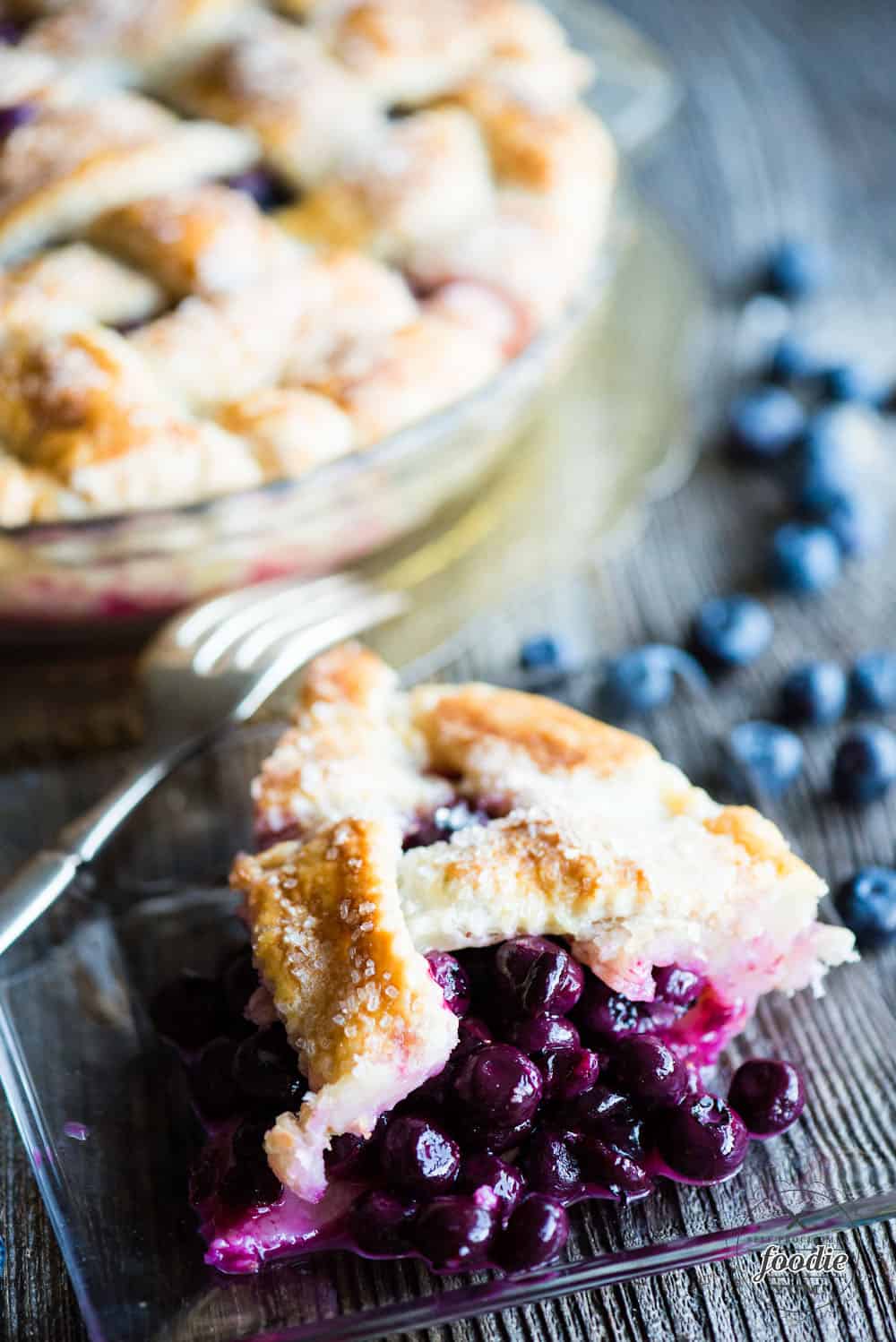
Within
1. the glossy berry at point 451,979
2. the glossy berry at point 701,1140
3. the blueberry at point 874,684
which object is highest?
the glossy berry at point 451,979

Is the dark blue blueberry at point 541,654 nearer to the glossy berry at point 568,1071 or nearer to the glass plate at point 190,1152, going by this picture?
the glass plate at point 190,1152

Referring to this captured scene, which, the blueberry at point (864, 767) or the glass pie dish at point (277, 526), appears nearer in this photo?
the glass pie dish at point (277, 526)

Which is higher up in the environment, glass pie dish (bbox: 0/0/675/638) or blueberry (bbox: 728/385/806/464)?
glass pie dish (bbox: 0/0/675/638)

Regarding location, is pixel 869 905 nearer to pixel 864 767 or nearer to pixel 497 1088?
→ pixel 864 767

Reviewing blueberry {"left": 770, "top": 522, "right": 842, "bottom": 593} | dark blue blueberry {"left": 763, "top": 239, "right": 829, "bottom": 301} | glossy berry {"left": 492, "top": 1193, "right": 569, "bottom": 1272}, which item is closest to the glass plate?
glossy berry {"left": 492, "top": 1193, "right": 569, "bottom": 1272}

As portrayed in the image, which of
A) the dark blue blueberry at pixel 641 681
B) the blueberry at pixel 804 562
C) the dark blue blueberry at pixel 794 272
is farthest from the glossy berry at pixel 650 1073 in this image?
the dark blue blueberry at pixel 794 272

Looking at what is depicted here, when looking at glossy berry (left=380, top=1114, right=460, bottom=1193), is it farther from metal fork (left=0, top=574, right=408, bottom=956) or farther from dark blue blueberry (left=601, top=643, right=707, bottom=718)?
dark blue blueberry (left=601, top=643, right=707, bottom=718)
